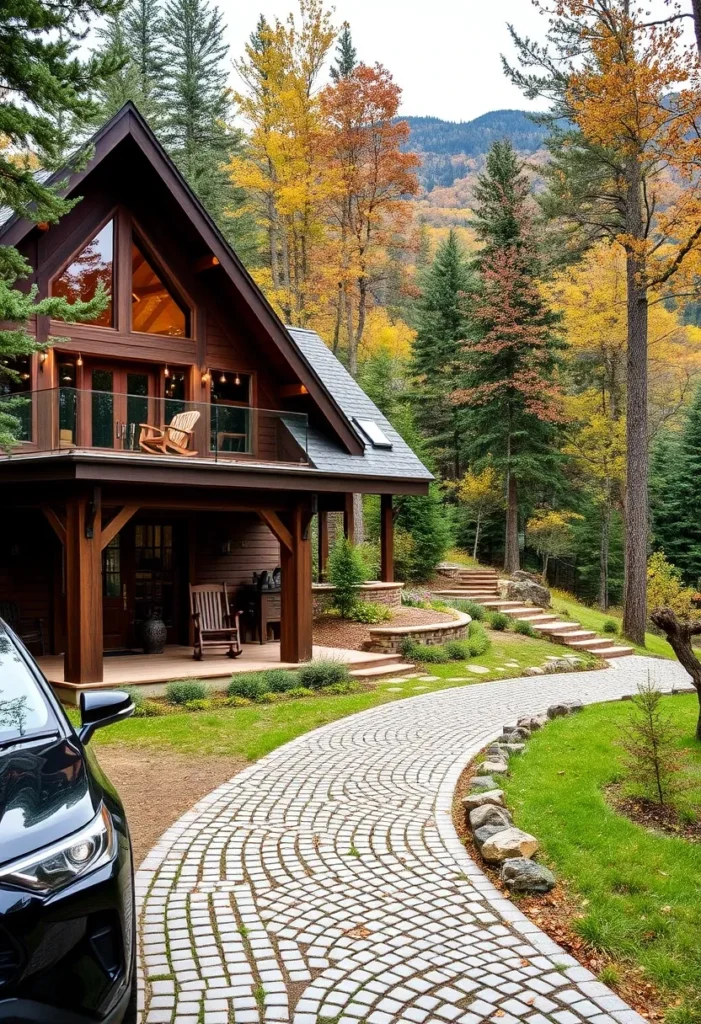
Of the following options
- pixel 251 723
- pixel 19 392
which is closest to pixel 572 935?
pixel 251 723

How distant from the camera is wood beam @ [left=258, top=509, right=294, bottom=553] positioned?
12.7m

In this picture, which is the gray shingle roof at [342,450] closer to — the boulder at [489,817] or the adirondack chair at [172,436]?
the adirondack chair at [172,436]

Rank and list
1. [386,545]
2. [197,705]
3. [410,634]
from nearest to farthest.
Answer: [197,705]
[410,634]
[386,545]

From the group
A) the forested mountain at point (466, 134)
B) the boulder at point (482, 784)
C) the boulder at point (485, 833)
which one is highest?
the forested mountain at point (466, 134)

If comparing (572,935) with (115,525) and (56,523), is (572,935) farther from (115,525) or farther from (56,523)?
(56,523)

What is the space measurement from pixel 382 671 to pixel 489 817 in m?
7.30

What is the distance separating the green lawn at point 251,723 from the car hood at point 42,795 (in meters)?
4.78

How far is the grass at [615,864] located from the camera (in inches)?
148

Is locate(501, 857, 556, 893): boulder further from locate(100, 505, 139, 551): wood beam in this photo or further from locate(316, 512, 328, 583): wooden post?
locate(316, 512, 328, 583): wooden post

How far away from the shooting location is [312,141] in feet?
78.7

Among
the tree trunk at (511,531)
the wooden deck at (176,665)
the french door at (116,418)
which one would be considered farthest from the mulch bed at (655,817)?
the tree trunk at (511,531)

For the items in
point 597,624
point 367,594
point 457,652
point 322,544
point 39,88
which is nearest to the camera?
point 39,88

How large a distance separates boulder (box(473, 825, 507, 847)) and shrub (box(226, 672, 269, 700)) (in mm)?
5729

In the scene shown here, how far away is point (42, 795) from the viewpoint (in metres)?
2.76
